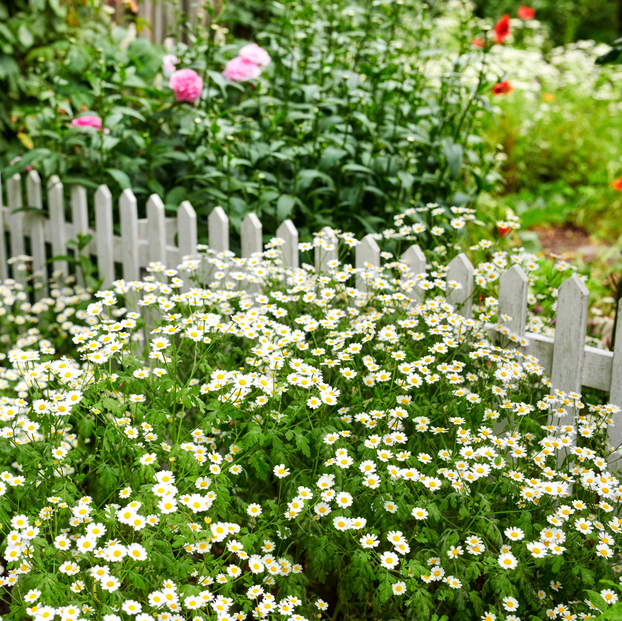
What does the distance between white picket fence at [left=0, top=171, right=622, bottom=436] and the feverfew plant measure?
132 mm

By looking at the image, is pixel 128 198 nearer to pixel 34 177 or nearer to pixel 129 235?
pixel 129 235

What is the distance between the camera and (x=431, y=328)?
2012mm

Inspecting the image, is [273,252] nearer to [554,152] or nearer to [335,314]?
[335,314]

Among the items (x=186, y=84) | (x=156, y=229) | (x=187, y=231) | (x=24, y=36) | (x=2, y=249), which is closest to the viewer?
(x=187, y=231)

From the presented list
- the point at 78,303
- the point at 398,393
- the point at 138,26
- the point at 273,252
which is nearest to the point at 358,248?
the point at 273,252

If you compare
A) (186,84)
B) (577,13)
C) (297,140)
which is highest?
(577,13)

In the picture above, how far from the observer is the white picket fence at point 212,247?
6.49 ft

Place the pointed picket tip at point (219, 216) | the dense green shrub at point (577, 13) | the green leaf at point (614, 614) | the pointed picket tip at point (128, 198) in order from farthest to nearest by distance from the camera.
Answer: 1. the dense green shrub at point (577, 13)
2. the pointed picket tip at point (128, 198)
3. the pointed picket tip at point (219, 216)
4. the green leaf at point (614, 614)

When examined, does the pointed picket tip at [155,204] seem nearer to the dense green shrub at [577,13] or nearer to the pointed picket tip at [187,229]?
the pointed picket tip at [187,229]

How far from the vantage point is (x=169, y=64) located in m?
3.13

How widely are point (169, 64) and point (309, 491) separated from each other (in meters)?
2.30

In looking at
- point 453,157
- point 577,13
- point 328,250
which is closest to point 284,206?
point 328,250

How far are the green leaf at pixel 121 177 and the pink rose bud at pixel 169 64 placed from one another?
0.58m

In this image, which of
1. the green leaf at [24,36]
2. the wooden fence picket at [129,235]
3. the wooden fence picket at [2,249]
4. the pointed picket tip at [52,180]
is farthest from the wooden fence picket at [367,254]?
the green leaf at [24,36]
